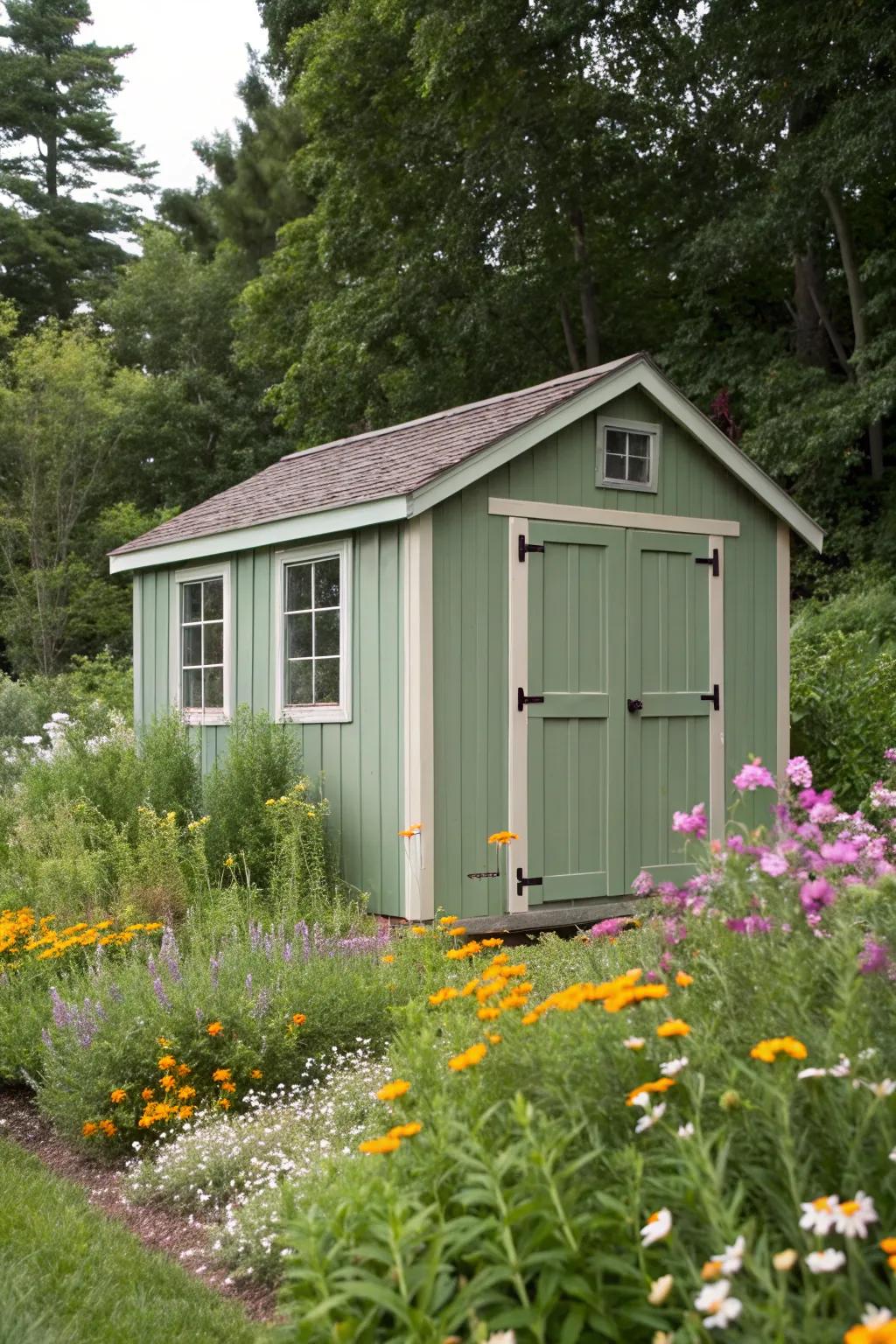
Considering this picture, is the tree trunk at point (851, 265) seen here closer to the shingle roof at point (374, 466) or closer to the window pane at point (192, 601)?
the shingle roof at point (374, 466)

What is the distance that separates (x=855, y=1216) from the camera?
1.92 metres

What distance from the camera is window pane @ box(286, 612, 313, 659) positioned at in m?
8.62

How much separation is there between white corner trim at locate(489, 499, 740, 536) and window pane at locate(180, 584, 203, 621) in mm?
3018

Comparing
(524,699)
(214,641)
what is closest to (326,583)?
(524,699)

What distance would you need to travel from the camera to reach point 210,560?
976 cm

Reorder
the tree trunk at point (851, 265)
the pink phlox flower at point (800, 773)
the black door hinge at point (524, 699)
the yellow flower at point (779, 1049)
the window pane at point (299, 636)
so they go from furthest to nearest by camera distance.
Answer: the tree trunk at point (851, 265) < the window pane at point (299, 636) < the black door hinge at point (524, 699) < the pink phlox flower at point (800, 773) < the yellow flower at point (779, 1049)

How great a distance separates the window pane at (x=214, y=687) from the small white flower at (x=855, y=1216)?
26.2 ft

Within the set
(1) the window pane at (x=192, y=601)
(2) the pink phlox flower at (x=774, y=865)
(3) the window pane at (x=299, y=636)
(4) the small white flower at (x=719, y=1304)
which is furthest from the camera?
(1) the window pane at (x=192, y=601)

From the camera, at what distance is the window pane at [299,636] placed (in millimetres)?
8617

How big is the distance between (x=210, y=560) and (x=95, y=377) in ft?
54.8

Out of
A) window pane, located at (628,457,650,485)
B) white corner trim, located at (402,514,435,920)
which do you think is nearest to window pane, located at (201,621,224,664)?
white corner trim, located at (402,514,435,920)

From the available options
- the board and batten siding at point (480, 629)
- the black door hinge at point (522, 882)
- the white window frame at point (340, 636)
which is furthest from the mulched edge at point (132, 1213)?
the white window frame at point (340, 636)

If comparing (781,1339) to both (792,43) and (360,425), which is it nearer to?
(792,43)

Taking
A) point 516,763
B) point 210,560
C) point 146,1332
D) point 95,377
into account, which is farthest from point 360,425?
point 146,1332
